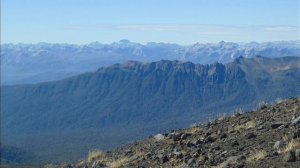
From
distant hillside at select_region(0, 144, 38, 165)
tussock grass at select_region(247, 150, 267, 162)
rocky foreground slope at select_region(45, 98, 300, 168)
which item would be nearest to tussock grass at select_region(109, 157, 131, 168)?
rocky foreground slope at select_region(45, 98, 300, 168)

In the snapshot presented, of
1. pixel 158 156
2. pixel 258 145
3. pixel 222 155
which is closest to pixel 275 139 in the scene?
pixel 258 145

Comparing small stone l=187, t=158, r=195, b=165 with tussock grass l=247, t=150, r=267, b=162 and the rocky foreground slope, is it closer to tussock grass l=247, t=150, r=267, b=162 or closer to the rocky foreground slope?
the rocky foreground slope

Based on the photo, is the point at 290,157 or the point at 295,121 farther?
the point at 295,121

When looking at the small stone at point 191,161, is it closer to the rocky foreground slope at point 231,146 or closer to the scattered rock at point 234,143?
the rocky foreground slope at point 231,146

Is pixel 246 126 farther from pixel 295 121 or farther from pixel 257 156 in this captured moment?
pixel 257 156

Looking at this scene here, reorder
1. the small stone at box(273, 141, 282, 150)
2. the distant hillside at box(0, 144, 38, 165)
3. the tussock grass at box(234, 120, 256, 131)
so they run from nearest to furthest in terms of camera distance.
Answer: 1. the small stone at box(273, 141, 282, 150)
2. the tussock grass at box(234, 120, 256, 131)
3. the distant hillside at box(0, 144, 38, 165)

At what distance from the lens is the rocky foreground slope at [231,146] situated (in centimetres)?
1944

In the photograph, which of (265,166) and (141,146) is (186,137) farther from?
(265,166)

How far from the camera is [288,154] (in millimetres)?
18078

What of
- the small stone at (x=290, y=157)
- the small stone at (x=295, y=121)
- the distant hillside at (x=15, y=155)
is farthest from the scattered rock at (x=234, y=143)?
the distant hillside at (x=15, y=155)

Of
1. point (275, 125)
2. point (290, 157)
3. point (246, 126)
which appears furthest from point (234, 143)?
point (290, 157)

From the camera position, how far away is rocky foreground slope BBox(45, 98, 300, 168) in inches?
765

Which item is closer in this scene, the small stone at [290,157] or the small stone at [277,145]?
the small stone at [290,157]

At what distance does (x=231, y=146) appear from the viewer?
2272 cm
